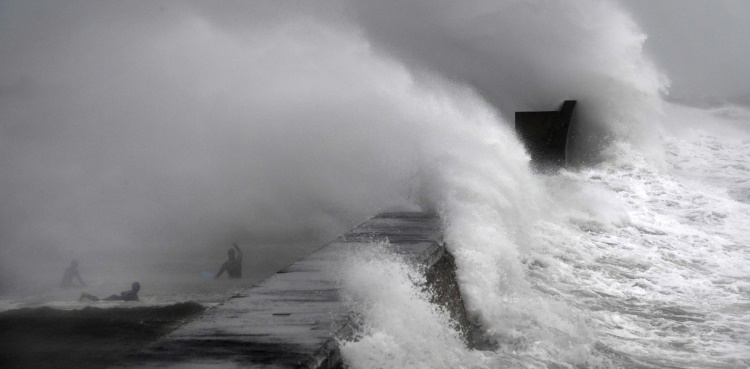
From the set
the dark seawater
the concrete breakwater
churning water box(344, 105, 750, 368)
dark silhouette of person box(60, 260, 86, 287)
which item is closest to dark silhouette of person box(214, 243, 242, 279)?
the dark seawater

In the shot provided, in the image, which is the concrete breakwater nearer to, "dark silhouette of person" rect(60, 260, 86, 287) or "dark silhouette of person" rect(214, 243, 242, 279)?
"dark silhouette of person" rect(214, 243, 242, 279)

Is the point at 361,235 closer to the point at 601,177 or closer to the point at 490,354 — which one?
the point at 490,354

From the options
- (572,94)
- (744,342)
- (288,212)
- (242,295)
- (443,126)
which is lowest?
(744,342)

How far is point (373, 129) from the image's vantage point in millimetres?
10969

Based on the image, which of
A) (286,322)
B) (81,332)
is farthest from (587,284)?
(81,332)

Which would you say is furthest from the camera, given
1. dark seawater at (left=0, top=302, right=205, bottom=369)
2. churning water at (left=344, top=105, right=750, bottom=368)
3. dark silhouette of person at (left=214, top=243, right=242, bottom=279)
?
dark silhouette of person at (left=214, top=243, right=242, bottom=279)

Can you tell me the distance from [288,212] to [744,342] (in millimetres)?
8043

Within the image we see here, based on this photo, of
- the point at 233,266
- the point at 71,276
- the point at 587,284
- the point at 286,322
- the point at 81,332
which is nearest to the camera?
the point at 286,322

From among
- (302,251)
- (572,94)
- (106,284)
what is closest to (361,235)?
(302,251)

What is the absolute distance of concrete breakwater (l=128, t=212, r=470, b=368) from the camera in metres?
3.12

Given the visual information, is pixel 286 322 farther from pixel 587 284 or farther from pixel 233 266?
pixel 233 266

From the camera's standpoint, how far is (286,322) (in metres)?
3.72

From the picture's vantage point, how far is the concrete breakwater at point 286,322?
123 inches

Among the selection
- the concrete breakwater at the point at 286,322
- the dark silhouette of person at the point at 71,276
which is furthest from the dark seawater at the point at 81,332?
the dark silhouette of person at the point at 71,276
